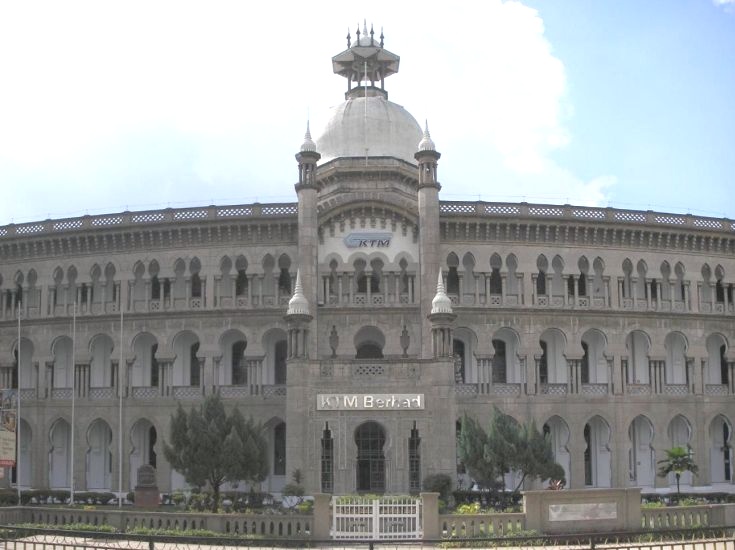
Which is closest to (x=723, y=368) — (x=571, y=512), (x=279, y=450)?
(x=279, y=450)

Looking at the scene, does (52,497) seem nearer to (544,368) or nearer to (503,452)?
(503,452)

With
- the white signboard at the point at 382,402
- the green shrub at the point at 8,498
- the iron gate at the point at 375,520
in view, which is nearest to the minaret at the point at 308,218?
the white signboard at the point at 382,402

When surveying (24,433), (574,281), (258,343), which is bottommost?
(24,433)

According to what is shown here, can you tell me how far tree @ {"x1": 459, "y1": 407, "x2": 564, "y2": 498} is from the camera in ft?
150

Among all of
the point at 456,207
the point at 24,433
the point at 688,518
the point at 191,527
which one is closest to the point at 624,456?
the point at 456,207

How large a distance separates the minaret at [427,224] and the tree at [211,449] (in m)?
12.7

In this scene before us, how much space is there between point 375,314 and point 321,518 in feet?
76.5

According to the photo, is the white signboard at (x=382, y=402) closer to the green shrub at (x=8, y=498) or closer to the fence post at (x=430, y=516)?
the fence post at (x=430, y=516)

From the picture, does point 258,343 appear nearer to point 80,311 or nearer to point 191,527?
point 80,311

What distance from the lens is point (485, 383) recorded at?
55562 millimetres

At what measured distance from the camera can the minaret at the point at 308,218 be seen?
177 ft

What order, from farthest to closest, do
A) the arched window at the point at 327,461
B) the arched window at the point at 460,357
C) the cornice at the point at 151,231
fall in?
the cornice at the point at 151,231
the arched window at the point at 460,357
the arched window at the point at 327,461

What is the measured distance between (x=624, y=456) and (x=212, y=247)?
2686 cm

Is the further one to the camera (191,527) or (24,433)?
(24,433)
